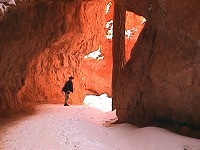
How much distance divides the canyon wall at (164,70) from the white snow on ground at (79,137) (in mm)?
627

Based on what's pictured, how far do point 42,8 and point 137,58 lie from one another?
11.7 feet

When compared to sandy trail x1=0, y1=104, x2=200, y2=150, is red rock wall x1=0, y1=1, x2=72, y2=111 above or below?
above

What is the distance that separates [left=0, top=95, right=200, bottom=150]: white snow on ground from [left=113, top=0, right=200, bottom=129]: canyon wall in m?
0.63

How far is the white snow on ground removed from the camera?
22.1 feet

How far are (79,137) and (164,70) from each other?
2.73 m

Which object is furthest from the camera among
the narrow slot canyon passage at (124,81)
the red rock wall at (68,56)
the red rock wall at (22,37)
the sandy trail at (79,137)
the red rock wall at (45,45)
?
the red rock wall at (68,56)

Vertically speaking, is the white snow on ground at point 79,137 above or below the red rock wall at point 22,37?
below

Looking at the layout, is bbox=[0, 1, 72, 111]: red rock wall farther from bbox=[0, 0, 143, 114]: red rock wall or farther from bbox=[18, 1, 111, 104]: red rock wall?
bbox=[18, 1, 111, 104]: red rock wall

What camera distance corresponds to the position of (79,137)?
289 inches

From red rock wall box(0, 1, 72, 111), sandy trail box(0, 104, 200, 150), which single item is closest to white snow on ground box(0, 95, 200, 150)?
sandy trail box(0, 104, 200, 150)

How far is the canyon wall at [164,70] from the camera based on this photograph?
7492 mm

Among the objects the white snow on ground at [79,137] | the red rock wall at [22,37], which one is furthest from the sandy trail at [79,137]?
the red rock wall at [22,37]

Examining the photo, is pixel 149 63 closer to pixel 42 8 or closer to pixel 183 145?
pixel 183 145

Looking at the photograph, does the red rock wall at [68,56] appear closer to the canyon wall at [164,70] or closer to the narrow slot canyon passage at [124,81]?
the narrow slot canyon passage at [124,81]
